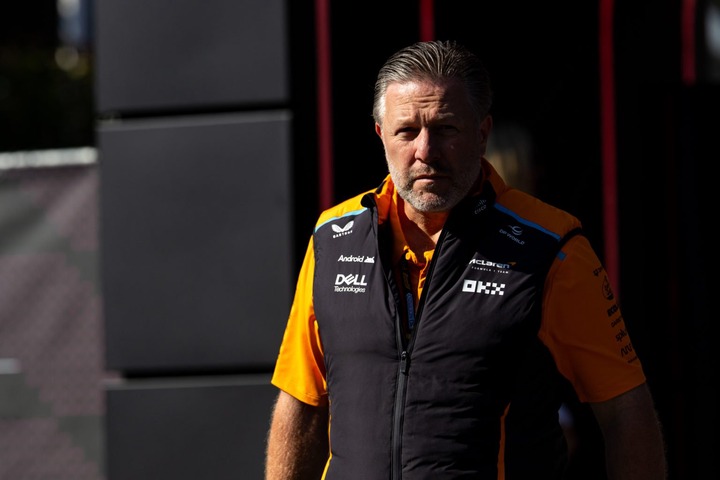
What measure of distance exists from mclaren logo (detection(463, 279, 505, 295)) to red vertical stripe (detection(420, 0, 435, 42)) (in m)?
1.91

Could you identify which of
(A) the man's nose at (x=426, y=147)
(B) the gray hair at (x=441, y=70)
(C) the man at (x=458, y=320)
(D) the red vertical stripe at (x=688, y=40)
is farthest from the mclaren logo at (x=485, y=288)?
(D) the red vertical stripe at (x=688, y=40)

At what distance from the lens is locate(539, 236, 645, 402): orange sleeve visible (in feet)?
9.16

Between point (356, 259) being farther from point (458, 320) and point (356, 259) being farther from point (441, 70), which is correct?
point (441, 70)

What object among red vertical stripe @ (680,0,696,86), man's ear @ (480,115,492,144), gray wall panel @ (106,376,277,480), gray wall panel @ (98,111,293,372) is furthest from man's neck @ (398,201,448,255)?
red vertical stripe @ (680,0,696,86)

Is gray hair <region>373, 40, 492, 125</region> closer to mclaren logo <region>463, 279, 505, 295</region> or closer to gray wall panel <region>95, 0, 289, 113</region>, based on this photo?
mclaren logo <region>463, 279, 505, 295</region>

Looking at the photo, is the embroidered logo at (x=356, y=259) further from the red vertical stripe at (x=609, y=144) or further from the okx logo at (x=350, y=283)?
the red vertical stripe at (x=609, y=144)

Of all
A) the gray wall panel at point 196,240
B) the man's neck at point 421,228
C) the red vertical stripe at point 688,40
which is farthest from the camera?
the red vertical stripe at point 688,40

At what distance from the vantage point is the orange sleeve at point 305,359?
3062 millimetres

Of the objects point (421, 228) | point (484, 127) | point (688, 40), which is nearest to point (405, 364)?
point (421, 228)

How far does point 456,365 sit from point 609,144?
2.01 meters

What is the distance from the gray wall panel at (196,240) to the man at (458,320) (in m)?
1.34

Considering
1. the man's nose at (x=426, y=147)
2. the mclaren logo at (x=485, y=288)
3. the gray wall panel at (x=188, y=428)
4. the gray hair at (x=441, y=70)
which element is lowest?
the gray wall panel at (x=188, y=428)

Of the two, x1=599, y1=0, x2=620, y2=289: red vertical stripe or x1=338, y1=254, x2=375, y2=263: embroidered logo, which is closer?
x1=338, y1=254, x2=375, y2=263: embroidered logo

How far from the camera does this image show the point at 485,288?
9.26 ft
